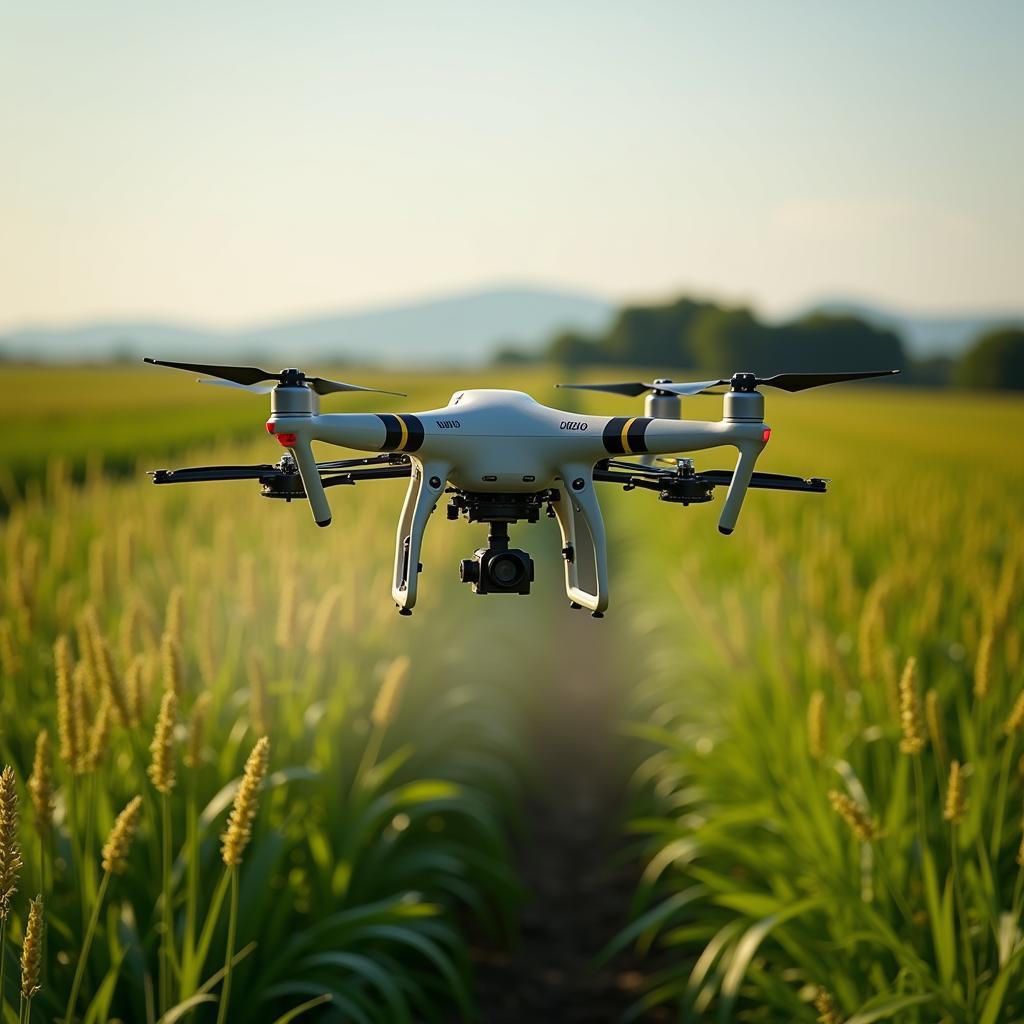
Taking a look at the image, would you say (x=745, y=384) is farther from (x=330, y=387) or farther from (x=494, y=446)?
(x=330, y=387)

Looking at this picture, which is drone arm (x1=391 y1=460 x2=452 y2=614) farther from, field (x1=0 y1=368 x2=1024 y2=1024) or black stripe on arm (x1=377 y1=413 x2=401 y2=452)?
field (x1=0 y1=368 x2=1024 y2=1024)

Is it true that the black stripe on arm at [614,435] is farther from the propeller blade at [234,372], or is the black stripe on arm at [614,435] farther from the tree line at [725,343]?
the propeller blade at [234,372]

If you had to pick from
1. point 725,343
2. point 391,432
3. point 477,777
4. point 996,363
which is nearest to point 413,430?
point 391,432

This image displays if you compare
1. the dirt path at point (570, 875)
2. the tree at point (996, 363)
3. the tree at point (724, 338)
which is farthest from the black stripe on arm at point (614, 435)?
the tree at point (996, 363)

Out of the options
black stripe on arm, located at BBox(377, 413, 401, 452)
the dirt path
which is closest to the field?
the dirt path

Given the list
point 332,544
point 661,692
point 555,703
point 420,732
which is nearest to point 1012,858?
point 420,732
